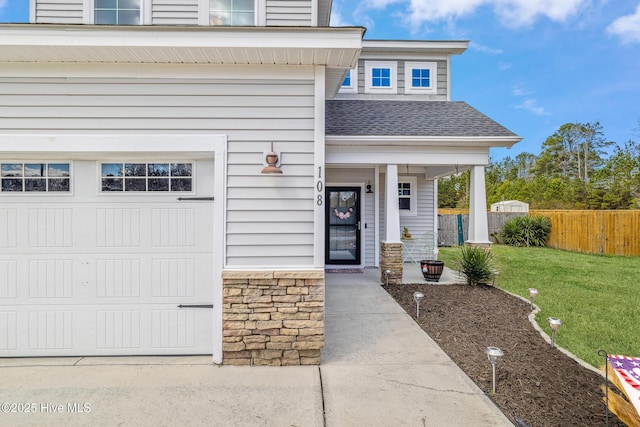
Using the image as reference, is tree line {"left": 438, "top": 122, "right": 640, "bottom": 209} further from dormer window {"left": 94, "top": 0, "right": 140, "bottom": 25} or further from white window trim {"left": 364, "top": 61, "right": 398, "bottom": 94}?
dormer window {"left": 94, "top": 0, "right": 140, "bottom": 25}

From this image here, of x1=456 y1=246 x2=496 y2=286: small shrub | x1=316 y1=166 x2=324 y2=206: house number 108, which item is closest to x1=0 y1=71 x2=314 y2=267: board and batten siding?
x1=316 y1=166 x2=324 y2=206: house number 108

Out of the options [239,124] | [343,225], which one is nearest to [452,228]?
[343,225]

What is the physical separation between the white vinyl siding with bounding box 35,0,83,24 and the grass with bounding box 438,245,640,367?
7095 mm

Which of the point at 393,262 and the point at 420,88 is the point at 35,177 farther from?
the point at 420,88

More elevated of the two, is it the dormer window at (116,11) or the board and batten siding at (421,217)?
the dormer window at (116,11)

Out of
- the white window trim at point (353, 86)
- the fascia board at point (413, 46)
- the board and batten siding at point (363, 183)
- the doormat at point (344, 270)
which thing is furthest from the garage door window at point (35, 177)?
the fascia board at point (413, 46)

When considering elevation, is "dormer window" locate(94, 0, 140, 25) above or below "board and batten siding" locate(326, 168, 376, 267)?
above

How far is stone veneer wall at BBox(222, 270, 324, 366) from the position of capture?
3527 mm

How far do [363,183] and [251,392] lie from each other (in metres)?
6.78

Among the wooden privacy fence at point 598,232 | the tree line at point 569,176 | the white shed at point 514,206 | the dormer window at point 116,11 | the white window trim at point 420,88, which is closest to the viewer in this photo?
the dormer window at point 116,11

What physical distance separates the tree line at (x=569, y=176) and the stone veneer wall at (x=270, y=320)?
66.1ft

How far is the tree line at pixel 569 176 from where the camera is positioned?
59.6 feet

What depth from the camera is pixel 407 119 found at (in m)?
8.19

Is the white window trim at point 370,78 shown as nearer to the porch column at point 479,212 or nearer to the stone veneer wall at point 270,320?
the porch column at point 479,212
